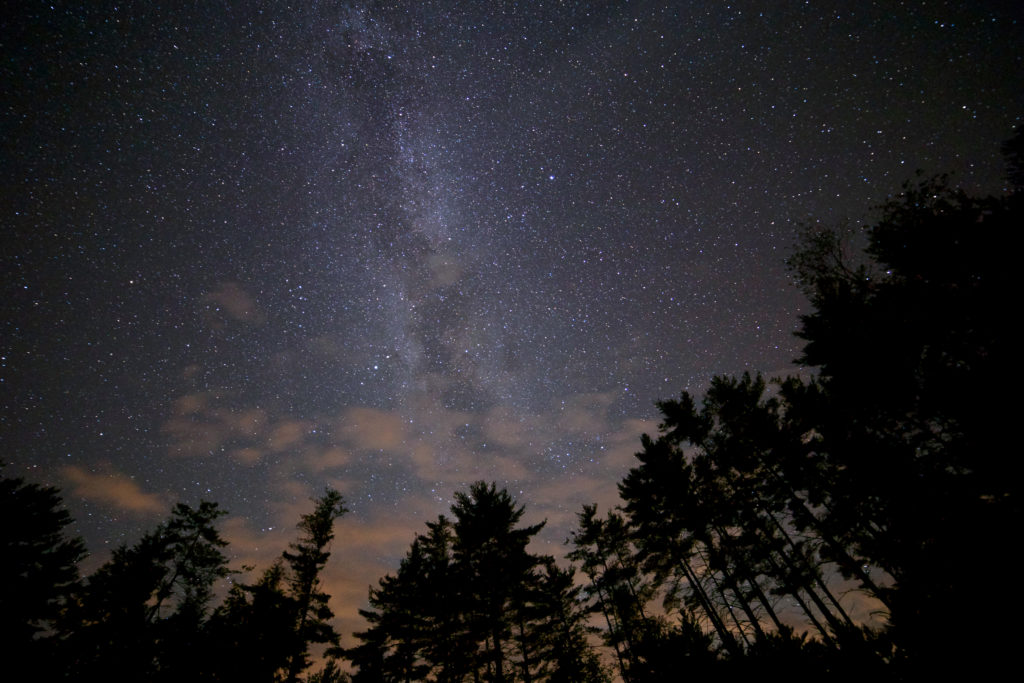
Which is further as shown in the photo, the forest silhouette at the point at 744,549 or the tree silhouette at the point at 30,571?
the tree silhouette at the point at 30,571

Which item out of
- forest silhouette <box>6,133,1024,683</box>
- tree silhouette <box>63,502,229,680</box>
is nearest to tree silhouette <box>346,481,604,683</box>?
forest silhouette <box>6,133,1024,683</box>

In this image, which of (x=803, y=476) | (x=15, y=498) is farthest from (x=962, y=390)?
(x=15, y=498)

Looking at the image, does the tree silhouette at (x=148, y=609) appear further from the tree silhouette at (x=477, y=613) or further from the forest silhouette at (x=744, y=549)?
the tree silhouette at (x=477, y=613)

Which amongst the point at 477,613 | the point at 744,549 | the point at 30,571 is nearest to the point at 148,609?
the point at 30,571

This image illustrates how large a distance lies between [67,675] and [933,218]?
3675 cm

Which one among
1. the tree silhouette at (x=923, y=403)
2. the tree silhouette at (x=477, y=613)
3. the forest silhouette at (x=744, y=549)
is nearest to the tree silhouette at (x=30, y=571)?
the forest silhouette at (x=744, y=549)

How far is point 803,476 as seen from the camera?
14.6m

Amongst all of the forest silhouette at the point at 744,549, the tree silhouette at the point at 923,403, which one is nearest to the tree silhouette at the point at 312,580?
the forest silhouette at the point at 744,549

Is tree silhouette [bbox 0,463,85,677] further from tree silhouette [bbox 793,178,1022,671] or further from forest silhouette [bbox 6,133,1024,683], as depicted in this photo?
tree silhouette [bbox 793,178,1022,671]

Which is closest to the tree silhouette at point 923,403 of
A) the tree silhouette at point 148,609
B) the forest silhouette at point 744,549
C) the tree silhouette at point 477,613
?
the forest silhouette at point 744,549

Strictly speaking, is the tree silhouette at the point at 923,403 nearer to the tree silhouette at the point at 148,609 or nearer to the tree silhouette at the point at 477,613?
the tree silhouette at the point at 477,613

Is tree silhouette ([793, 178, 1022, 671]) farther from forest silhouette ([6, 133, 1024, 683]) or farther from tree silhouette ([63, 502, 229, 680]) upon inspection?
tree silhouette ([63, 502, 229, 680])

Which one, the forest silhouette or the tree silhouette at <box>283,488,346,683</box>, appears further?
the tree silhouette at <box>283,488,346,683</box>

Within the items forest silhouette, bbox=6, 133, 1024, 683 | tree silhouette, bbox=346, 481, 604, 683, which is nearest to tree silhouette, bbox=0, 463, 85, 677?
forest silhouette, bbox=6, 133, 1024, 683
